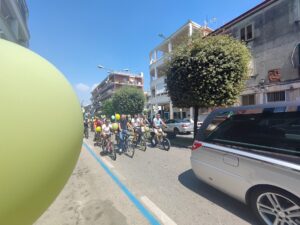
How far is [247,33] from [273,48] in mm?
2966

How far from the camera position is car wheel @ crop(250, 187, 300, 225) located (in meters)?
2.45

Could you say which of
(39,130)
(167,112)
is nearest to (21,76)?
(39,130)

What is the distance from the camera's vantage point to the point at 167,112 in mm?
30953

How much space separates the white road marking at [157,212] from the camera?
121 inches

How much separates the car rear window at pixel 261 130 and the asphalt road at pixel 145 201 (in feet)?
3.78

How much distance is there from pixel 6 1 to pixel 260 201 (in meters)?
20.0

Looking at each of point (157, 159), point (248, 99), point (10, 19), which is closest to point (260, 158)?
point (157, 159)

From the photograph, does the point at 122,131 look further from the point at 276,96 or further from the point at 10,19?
the point at 10,19

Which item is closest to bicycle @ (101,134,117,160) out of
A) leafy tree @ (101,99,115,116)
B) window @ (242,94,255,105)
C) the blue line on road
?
the blue line on road

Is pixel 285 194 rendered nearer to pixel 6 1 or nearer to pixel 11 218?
pixel 11 218

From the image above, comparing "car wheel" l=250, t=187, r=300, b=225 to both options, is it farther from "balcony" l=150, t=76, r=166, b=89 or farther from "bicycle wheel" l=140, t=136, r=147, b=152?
"balcony" l=150, t=76, r=166, b=89

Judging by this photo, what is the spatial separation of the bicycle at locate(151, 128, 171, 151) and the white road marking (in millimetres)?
5206

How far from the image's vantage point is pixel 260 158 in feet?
9.03

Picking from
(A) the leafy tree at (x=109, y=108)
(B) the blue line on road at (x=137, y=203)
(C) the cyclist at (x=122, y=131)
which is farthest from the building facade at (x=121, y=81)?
(B) the blue line on road at (x=137, y=203)
